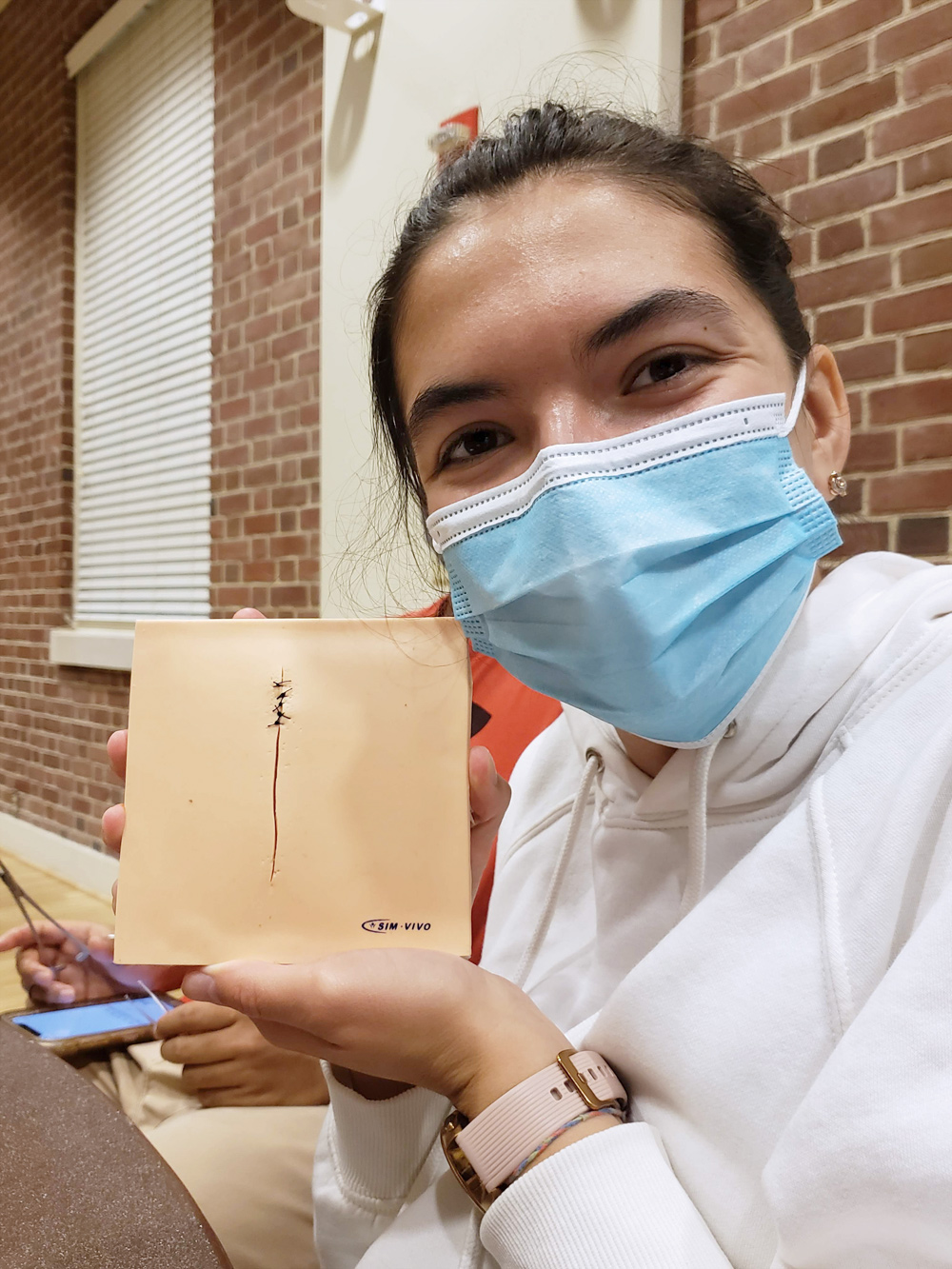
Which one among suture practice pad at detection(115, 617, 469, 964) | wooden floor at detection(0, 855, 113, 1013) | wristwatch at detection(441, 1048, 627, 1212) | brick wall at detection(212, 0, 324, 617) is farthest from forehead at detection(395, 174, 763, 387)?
wooden floor at detection(0, 855, 113, 1013)

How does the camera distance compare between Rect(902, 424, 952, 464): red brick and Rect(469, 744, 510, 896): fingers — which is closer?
Rect(469, 744, 510, 896): fingers

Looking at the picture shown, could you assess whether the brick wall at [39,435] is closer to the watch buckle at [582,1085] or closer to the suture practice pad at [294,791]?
the suture practice pad at [294,791]

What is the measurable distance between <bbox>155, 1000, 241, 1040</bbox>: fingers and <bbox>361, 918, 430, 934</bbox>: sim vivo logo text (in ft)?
2.19

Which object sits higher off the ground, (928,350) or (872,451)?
(928,350)

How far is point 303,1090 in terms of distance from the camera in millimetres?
1291

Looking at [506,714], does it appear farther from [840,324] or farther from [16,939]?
[840,324]

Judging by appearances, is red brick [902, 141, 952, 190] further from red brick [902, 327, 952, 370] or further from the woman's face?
the woman's face

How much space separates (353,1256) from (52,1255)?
0.40 m

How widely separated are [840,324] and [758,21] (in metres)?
0.68

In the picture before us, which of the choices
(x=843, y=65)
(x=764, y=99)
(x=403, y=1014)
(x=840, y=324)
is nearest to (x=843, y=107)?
(x=843, y=65)

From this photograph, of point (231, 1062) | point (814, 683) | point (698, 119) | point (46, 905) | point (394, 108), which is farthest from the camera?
point (46, 905)

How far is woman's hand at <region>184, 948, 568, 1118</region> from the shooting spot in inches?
25.9

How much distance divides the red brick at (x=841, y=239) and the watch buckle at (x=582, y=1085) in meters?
1.61

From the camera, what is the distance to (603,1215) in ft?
1.93
